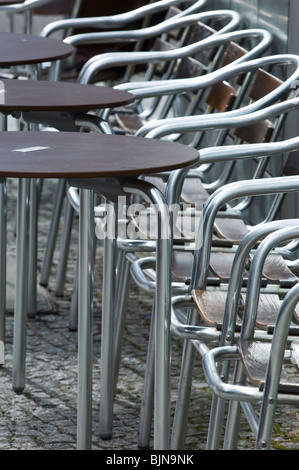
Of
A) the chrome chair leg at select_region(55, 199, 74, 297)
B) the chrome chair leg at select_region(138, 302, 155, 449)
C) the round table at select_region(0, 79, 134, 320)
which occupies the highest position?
the round table at select_region(0, 79, 134, 320)

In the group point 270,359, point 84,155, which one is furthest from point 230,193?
point 270,359

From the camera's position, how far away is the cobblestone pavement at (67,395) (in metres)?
3.91

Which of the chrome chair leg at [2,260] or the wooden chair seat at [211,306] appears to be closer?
the wooden chair seat at [211,306]

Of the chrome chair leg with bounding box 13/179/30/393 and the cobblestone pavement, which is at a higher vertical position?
the chrome chair leg with bounding box 13/179/30/393

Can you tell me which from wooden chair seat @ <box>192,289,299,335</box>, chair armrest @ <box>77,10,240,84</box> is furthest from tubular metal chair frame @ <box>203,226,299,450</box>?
chair armrest @ <box>77,10,240,84</box>

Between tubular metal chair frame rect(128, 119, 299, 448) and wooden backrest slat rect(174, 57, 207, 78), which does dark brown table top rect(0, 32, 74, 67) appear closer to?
wooden backrest slat rect(174, 57, 207, 78)

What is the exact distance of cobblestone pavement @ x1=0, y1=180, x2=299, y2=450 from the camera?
3908mm

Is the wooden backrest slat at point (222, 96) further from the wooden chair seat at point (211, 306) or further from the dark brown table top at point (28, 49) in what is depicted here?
the wooden chair seat at point (211, 306)

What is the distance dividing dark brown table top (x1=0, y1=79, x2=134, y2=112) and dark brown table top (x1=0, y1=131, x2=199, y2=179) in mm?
225

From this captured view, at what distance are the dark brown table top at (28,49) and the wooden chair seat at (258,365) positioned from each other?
1.92 metres

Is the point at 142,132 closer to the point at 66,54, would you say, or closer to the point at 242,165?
the point at 66,54

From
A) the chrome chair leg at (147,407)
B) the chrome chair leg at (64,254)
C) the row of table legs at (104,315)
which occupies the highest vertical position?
the row of table legs at (104,315)

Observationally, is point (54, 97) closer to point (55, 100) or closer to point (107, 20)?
point (55, 100)

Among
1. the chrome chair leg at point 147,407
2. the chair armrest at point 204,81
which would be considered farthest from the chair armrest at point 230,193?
the chair armrest at point 204,81
